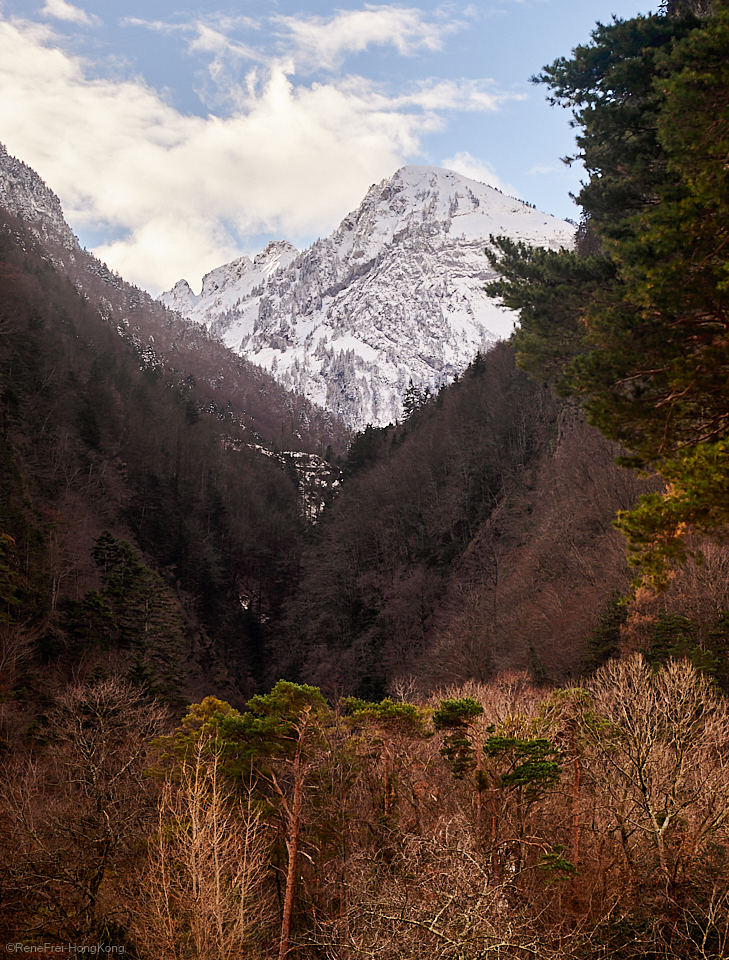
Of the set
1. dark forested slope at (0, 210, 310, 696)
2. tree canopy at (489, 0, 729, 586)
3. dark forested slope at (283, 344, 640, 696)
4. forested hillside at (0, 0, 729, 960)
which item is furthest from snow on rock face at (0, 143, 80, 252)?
tree canopy at (489, 0, 729, 586)

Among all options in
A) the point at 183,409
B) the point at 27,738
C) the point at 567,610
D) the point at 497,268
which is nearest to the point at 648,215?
the point at 497,268

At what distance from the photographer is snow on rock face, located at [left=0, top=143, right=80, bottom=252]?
373 ft

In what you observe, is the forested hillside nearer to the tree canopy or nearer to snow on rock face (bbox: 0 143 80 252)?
the tree canopy

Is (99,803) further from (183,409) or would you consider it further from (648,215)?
(183,409)

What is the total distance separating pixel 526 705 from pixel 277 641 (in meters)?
34.7

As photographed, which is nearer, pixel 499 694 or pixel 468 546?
pixel 499 694

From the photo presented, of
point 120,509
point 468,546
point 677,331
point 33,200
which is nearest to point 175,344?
point 33,200

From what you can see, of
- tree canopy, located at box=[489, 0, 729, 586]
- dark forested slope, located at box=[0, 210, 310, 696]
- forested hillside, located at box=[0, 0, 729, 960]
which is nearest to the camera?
tree canopy, located at box=[489, 0, 729, 586]

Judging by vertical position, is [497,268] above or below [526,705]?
above

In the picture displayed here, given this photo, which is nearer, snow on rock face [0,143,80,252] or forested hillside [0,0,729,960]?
forested hillside [0,0,729,960]

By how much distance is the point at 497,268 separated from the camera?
15062mm

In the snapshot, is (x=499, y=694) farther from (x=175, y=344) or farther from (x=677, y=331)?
(x=175, y=344)

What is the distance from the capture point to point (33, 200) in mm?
123125

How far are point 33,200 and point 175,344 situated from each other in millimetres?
44183
